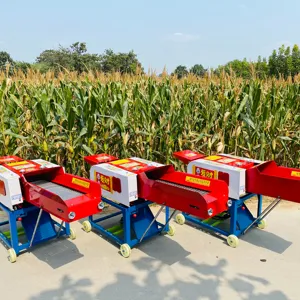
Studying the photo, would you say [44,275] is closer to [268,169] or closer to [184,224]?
[184,224]

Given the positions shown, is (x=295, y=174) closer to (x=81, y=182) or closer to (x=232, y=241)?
(x=232, y=241)

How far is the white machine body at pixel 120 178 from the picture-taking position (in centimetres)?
367

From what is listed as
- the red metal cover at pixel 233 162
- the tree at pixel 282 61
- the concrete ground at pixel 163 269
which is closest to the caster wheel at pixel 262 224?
the concrete ground at pixel 163 269

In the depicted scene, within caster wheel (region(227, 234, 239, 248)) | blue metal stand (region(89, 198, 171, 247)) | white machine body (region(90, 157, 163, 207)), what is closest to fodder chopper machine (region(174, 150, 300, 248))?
caster wheel (region(227, 234, 239, 248))

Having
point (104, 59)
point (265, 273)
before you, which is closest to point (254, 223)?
point (265, 273)

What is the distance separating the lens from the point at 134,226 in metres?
3.95

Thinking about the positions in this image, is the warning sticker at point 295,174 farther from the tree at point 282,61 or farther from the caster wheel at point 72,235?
the tree at point 282,61

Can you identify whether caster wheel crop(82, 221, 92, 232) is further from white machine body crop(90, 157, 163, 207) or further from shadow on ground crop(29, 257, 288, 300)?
shadow on ground crop(29, 257, 288, 300)

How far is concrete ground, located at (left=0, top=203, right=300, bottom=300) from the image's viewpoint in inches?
119

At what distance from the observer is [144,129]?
5.73m

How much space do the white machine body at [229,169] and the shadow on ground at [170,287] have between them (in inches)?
38.8

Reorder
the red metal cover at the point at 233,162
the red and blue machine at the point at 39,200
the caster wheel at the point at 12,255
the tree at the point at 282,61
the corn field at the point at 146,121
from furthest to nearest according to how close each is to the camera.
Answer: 1. the tree at the point at 282,61
2. the corn field at the point at 146,121
3. the red metal cover at the point at 233,162
4. the caster wheel at the point at 12,255
5. the red and blue machine at the point at 39,200

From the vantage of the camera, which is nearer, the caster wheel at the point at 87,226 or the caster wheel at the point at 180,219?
the caster wheel at the point at 87,226

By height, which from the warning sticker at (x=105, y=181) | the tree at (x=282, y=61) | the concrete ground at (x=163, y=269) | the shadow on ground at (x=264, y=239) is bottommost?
the shadow on ground at (x=264, y=239)
